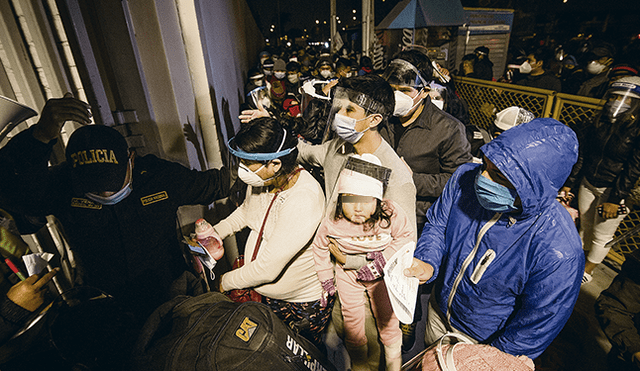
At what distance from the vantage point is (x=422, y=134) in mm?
2648

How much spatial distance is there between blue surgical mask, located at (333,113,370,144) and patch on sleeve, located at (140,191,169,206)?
1365 mm

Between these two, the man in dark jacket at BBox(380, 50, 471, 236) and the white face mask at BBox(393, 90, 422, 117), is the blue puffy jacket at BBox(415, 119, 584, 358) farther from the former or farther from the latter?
the white face mask at BBox(393, 90, 422, 117)

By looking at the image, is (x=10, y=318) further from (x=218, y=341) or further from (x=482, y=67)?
(x=482, y=67)

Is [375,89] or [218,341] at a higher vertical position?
[375,89]

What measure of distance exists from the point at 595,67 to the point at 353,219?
6.36 metres

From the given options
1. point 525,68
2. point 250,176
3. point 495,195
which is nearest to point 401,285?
point 495,195

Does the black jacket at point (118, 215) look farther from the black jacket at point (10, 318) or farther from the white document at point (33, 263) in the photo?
the black jacket at point (10, 318)

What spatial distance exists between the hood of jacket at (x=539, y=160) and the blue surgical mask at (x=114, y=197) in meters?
2.02

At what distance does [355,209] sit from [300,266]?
579 millimetres

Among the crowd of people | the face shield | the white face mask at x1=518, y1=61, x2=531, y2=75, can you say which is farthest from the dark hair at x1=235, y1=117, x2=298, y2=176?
the white face mask at x1=518, y1=61, x2=531, y2=75

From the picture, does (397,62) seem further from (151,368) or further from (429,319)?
(151,368)

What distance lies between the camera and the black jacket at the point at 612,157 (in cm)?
287

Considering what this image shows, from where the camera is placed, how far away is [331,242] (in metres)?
2.01

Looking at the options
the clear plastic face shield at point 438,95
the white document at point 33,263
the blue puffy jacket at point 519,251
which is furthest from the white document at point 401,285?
the clear plastic face shield at point 438,95
